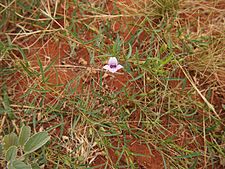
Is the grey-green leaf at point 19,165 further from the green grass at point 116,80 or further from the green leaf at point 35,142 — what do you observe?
the green grass at point 116,80

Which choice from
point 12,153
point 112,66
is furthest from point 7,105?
point 112,66

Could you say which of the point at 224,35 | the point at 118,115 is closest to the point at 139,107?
the point at 118,115

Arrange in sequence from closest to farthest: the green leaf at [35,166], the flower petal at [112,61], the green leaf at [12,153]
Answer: the green leaf at [12,153] → the green leaf at [35,166] → the flower petal at [112,61]

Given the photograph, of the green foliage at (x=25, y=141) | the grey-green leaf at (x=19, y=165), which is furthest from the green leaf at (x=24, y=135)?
the grey-green leaf at (x=19, y=165)

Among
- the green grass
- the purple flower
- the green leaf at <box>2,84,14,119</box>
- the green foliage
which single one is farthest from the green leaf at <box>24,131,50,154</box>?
the purple flower

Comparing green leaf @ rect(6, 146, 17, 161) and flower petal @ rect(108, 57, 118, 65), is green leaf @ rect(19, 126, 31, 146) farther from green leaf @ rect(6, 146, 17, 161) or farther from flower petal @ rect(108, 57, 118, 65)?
flower petal @ rect(108, 57, 118, 65)
